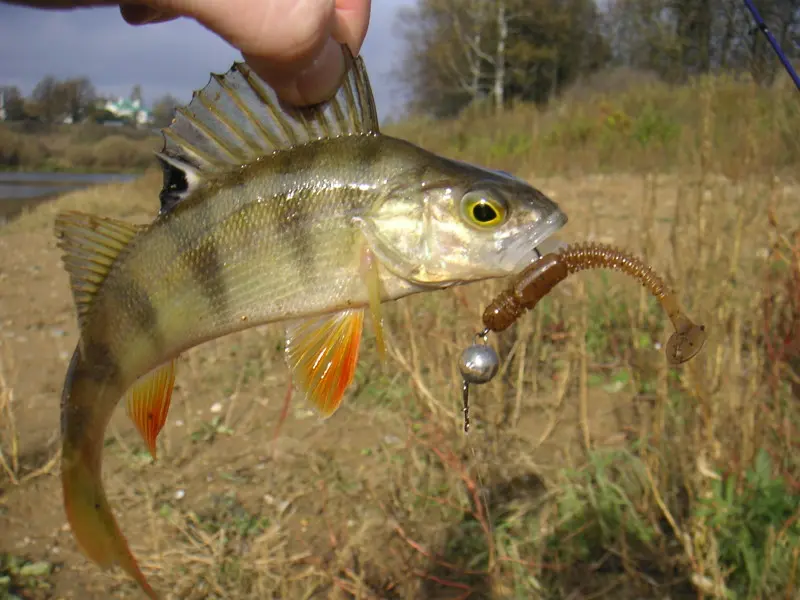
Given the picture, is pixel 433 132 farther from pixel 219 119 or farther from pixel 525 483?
pixel 219 119

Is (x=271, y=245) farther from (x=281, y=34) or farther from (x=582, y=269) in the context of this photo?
(x=582, y=269)

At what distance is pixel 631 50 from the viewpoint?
88.3 ft

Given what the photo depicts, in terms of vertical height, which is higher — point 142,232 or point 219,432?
point 142,232

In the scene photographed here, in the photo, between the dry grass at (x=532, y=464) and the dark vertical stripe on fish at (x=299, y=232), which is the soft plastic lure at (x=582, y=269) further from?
the dry grass at (x=532, y=464)

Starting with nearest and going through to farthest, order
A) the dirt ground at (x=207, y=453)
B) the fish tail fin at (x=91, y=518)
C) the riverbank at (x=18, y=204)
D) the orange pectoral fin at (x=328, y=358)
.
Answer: the fish tail fin at (x=91, y=518)
the orange pectoral fin at (x=328, y=358)
the dirt ground at (x=207, y=453)
the riverbank at (x=18, y=204)

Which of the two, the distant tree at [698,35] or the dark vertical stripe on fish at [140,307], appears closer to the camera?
the dark vertical stripe on fish at [140,307]

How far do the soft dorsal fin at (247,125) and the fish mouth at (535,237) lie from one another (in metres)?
0.35

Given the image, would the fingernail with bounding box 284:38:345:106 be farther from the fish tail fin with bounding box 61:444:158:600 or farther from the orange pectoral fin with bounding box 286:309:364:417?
the fish tail fin with bounding box 61:444:158:600

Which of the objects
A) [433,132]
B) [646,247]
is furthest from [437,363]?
[433,132]

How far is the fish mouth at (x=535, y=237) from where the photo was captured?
1253 mm

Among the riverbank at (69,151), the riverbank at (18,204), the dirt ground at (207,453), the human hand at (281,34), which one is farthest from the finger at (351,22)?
the riverbank at (69,151)

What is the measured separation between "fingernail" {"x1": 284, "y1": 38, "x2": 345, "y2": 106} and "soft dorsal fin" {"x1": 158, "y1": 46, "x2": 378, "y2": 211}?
0.05 feet

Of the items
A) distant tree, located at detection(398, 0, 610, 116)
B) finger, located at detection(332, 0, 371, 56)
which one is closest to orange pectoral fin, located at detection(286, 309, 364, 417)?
finger, located at detection(332, 0, 371, 56)

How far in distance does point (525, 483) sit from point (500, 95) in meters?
26.3
